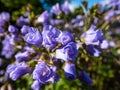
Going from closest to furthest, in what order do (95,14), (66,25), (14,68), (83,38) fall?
1. (14,68)
2. (83,38)
3. (95,14)
4. (66,25)

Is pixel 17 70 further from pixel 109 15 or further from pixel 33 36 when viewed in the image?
pixel 109 15

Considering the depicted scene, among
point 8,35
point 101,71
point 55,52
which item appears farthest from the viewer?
point 101,71

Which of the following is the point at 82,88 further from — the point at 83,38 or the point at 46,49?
the point at 46,49

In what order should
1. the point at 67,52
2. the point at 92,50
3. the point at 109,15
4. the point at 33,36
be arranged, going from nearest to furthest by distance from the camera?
1. the point at 67,52
2. the point at 33,36
3. the point at 92,50
4. the point at 109,15

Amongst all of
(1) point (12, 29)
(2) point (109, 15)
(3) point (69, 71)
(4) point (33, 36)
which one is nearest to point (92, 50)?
(3) point (69, 71)

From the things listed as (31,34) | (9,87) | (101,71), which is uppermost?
(31,34)

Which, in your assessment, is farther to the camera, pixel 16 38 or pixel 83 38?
pixel 16 38

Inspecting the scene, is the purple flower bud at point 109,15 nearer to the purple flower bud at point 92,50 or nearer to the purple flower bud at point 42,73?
the purple flower bud at point 92,50

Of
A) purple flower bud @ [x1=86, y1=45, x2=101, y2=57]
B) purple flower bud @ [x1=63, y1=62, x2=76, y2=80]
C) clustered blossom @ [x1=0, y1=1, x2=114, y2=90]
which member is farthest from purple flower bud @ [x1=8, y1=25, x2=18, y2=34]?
purple flower bud @ [x1=63, y1=62, x2=76, y2=80]

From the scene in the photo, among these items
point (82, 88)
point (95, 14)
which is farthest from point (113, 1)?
point (82, 88)
